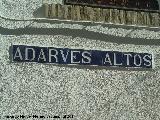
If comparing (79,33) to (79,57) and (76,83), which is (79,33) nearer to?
(79,57)

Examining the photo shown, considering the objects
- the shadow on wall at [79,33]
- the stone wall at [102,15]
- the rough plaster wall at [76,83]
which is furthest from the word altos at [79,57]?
the stone wall at [102,15]

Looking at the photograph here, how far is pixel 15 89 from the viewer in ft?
39.8

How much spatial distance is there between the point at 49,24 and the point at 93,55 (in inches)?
71.6

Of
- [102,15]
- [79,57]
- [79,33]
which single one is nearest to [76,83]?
[79,57]

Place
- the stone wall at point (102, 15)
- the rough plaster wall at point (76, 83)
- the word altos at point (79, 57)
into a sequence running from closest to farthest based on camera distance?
1. the rough plaster wall at point (76, 83)
2. the word altos at point (79, 57)
3. the stone wall at point (102, 15)

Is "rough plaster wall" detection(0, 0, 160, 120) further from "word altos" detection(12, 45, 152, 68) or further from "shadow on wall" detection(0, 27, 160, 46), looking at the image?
"word altos" detection(12, 45, 152, 68)

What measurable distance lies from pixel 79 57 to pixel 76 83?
35.3 inches

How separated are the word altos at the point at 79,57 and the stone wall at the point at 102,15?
43.6 inches

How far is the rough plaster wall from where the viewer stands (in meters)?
12.2

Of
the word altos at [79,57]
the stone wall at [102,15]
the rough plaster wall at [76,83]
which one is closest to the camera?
the rough plaster wall at [76,83]

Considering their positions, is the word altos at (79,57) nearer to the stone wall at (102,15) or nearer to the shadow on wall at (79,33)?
the shadow on wall at (79,33)

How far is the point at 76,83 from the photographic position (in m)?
12.6

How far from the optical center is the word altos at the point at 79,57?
40.8 feet

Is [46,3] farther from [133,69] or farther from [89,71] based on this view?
[133,69]
